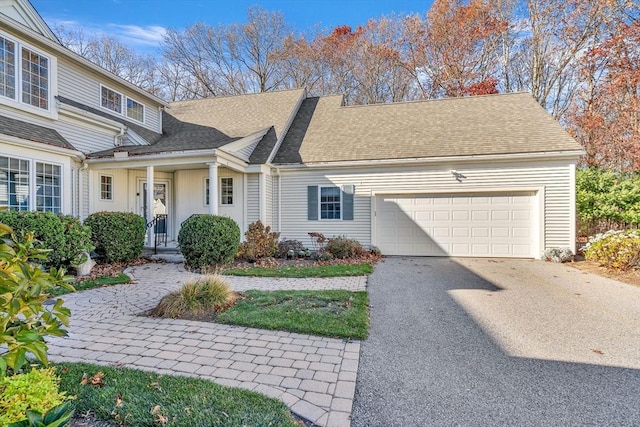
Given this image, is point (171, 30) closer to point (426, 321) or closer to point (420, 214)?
point (420, 214)

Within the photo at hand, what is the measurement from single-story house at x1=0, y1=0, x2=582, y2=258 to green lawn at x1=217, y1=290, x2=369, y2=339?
4727 millimetres

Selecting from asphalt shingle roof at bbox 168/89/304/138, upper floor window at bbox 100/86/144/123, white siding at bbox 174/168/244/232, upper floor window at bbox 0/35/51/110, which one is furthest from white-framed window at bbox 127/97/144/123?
upper floor window at bbox 0/35/51/110

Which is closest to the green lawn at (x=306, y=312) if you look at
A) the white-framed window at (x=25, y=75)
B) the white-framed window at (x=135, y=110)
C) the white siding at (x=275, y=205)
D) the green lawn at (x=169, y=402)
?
the green lawn at (x=169, y=402)

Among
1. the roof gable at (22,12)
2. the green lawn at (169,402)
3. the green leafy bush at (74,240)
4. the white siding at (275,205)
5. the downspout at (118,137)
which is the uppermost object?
the roof gable at (22,12)

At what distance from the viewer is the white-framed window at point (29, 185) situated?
7723 mm

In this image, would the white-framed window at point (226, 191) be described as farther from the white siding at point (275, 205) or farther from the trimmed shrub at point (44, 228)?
the trimmed shrub at point (44, 228)

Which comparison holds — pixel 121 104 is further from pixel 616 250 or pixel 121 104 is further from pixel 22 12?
pixel 616 250

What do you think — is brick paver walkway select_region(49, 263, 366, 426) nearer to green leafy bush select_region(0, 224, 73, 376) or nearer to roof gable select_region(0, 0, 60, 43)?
green leafy bush select_region(0, 224, 73, 376)

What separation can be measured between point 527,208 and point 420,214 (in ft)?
10.1

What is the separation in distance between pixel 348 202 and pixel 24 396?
9649 mm

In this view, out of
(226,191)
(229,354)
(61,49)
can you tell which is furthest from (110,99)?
(229,354)

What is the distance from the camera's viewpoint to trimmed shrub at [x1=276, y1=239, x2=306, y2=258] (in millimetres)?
10438

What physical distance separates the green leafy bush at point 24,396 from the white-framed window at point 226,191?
945 centimetres

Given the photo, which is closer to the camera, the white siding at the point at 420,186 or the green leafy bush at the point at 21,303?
the green leafy bush at the point at 21,303
